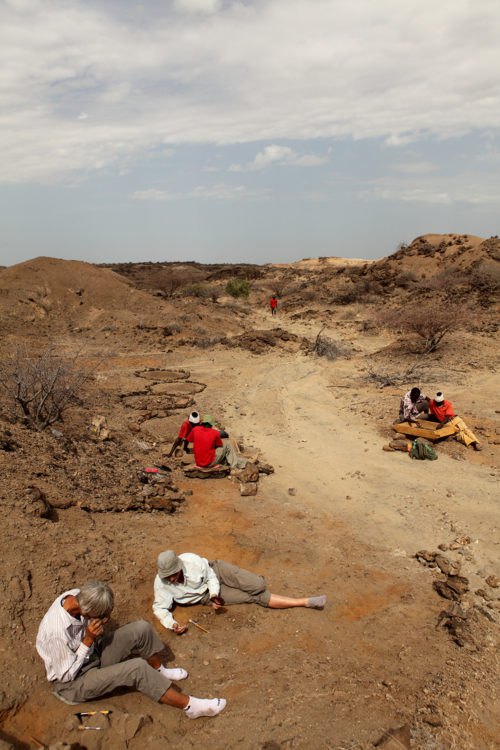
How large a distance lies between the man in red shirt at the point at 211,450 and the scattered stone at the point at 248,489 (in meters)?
0.56

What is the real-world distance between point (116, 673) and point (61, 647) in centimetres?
38

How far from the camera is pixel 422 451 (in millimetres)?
7281

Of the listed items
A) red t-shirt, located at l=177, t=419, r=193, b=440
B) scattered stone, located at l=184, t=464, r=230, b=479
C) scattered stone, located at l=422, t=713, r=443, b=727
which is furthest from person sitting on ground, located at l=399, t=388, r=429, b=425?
scattered stone, located at l=422, t=713, r=443, b=727

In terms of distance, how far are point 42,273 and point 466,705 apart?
76.6 ft

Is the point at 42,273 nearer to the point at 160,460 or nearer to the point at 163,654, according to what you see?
the point at 160,460

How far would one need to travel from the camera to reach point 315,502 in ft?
20.3

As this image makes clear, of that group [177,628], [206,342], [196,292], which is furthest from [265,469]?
[196,292]

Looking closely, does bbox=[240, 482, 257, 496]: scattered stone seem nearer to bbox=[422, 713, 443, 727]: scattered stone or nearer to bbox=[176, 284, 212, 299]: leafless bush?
bbox=[422, 713, 443, 727]: scattered stone

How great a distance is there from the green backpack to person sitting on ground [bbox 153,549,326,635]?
400 cm

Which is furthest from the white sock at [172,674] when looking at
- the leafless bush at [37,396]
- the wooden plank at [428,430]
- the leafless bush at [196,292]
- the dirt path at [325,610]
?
the leafless bush at [196,292]

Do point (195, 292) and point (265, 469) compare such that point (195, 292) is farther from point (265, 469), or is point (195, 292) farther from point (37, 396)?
point (265, 469)

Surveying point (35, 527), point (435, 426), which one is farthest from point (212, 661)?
point (435, 426)

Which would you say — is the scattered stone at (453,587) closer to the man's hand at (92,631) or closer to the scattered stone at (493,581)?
the scattered stone at (493,581)

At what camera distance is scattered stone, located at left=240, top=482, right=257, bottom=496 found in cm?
620
